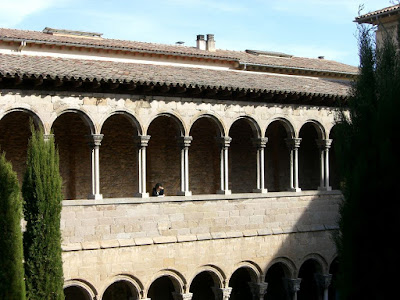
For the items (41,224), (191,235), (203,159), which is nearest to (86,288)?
(41,224)

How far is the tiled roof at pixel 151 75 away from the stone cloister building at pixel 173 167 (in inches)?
1.9

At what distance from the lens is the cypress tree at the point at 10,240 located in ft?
45.8

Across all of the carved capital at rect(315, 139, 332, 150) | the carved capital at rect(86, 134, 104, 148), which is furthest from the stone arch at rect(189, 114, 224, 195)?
the carved capital at rect(86, 134, 104, 148)

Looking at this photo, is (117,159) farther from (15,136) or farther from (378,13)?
(378,13)

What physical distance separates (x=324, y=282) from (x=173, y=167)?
200 inches

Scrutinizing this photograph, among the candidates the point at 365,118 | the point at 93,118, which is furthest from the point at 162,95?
the point at 365,118

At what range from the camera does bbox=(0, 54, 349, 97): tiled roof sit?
1677 cm

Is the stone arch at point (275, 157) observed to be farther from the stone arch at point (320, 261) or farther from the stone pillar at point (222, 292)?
the stone pillar at point (222, 292)

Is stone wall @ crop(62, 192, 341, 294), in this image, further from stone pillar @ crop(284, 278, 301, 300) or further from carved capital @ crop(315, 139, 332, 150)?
carved capital @ crop(315, 139, 332, 150)

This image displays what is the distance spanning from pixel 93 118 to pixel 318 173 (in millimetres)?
9142

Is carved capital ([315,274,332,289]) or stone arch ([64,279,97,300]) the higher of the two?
stone arch ([64,279,97,300])

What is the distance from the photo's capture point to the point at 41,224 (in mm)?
14930

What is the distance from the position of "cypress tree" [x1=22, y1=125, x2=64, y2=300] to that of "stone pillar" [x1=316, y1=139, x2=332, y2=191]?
871 cm

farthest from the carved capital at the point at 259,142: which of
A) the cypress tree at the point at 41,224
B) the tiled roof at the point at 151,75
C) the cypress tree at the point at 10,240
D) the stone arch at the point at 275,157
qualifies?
the cypress tree at the point at 10,240
